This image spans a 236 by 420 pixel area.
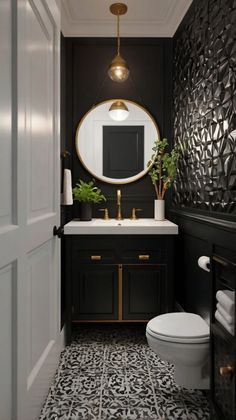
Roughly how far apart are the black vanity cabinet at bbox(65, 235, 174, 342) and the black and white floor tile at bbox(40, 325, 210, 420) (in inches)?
9.7

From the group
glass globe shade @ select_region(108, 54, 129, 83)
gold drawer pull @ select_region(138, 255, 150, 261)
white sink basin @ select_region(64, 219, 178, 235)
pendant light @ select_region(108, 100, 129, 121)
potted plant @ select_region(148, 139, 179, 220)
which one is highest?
glass globe shade @ select_region(108, 54, 129, 83)

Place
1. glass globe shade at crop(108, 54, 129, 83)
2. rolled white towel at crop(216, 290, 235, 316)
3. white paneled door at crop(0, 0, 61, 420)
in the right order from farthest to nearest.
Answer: glass globe shade at crop(108, 54, 129, 83) < rolled white towel at crop(216, 290, 235, 316) < white paneled door at crop(0, 0, 61, 420)

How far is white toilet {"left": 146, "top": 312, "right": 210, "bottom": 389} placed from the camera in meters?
1.88

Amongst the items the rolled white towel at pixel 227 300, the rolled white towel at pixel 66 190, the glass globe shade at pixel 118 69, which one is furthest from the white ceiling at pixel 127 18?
the rolled white towel at pixel 227 300

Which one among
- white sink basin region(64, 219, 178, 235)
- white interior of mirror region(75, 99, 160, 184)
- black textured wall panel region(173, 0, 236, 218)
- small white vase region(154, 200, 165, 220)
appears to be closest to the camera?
black textured wall panel region(173, 0, 236, 218)

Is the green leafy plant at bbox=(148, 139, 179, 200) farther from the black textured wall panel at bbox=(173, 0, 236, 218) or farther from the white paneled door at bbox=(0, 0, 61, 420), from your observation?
the white paneled door at bbox=(0, 0, 61, 420)

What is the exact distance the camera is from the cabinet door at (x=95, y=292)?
2.80 meters

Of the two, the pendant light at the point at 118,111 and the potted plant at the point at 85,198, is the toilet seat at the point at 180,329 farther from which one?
the pendant light at the point at 118,111

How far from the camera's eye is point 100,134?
3.32 metres

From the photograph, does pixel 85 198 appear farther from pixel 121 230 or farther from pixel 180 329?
pixel 180 329

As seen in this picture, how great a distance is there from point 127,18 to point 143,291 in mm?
2254

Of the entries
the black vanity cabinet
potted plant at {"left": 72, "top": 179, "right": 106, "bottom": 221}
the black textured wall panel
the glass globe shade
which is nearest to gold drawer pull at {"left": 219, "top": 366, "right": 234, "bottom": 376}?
the black textured wall panel

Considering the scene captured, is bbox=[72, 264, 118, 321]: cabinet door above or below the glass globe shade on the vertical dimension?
below

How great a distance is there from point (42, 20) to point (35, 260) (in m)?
1.25
